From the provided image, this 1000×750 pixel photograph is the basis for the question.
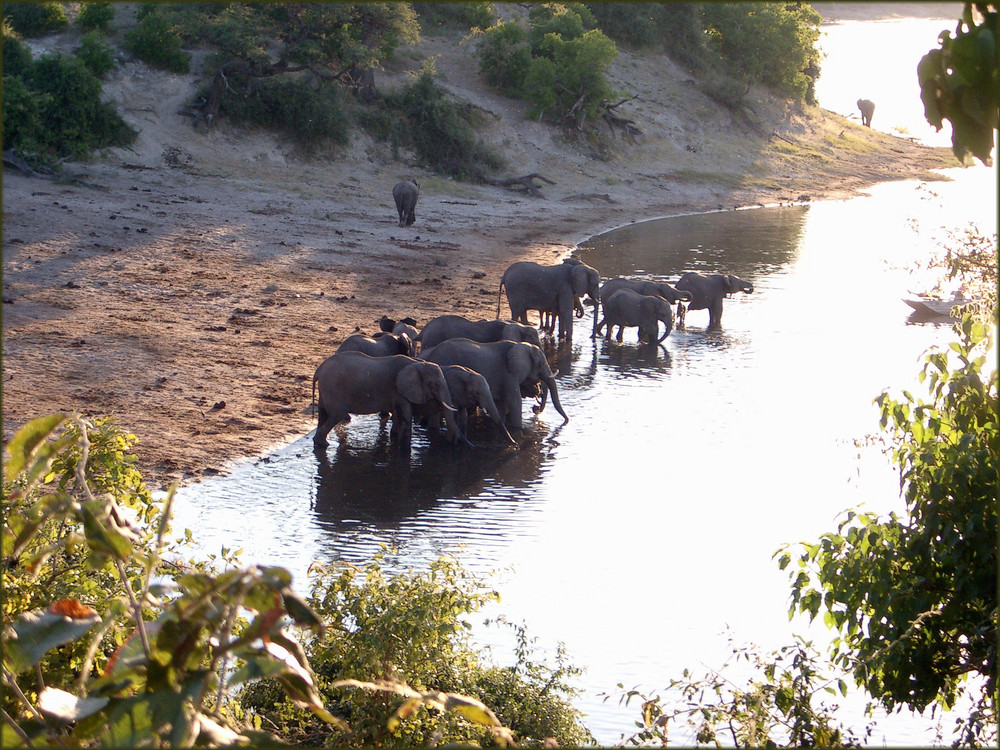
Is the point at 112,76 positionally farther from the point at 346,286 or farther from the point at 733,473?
the point at 733,473

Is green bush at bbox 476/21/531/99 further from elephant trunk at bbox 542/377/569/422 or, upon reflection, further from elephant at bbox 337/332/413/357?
elephant at bbox 337/332/413/357

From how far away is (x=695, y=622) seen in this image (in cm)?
770

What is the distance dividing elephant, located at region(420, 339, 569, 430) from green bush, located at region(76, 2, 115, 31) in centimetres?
2190

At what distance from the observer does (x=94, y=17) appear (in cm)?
2947

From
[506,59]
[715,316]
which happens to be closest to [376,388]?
[715,316]

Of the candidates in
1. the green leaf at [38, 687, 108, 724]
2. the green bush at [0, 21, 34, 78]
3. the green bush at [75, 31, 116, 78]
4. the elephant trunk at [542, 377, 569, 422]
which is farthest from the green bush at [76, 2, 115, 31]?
the green leaf at [38, 687, 108, 724]

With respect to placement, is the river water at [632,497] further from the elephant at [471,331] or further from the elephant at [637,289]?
the elephant at [471,331]

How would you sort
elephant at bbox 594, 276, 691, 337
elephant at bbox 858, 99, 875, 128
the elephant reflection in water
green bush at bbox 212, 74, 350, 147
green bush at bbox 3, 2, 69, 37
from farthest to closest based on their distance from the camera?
elephant at bbox 858, 99, 875, 128, green bush at bbox 212, 74, 350, 147, green bush at bbox 3, 2, 69, 37, elephant at bbox 594, 276, 691, 337, the elephant reflection in water

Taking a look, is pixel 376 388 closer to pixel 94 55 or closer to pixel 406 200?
pixel 406 200

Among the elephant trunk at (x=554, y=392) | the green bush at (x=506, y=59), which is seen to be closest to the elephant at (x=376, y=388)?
the elephant trunk at (x=554, y=392)

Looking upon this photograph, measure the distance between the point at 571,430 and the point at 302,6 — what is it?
2433cm

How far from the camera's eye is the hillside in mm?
11719

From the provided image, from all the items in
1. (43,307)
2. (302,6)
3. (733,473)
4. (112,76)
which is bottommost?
(733,473)

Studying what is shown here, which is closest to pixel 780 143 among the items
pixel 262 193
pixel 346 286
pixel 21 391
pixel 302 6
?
pixel 302 6
